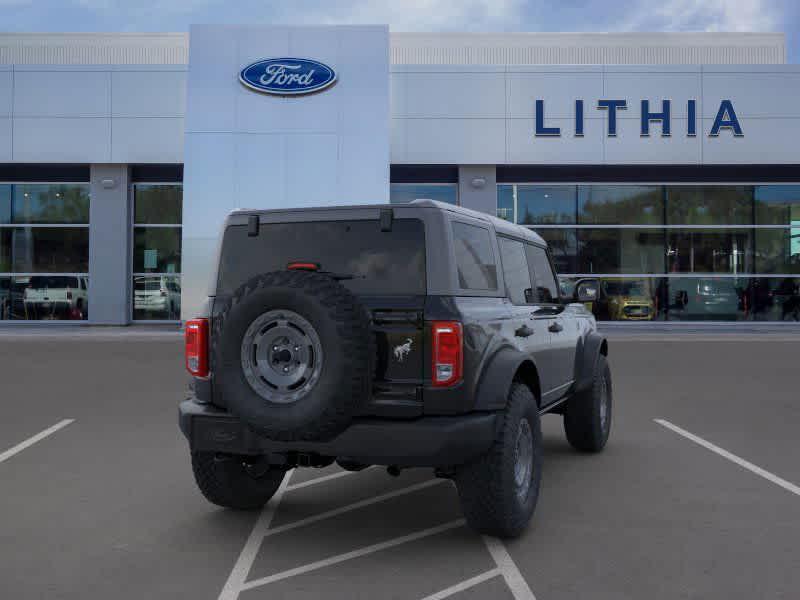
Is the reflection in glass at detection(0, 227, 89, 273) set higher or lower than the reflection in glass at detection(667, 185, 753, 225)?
lower

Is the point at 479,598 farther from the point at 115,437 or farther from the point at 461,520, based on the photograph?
the point at 115,437

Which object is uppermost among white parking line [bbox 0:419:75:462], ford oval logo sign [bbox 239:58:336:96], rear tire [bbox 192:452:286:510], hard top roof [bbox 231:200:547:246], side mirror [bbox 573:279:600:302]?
ford oval logo sign [bbox 239:58:336:96]

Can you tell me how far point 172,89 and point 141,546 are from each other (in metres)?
22.6

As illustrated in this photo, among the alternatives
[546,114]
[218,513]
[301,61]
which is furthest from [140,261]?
[218,513]

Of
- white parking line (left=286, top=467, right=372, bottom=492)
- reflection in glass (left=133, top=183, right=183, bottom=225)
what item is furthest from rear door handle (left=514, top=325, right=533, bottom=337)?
reflection in glass (left=133, top=183, right=183, bottom=225)

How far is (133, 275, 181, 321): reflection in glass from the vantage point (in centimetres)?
2734

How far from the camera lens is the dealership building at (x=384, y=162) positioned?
24.2m

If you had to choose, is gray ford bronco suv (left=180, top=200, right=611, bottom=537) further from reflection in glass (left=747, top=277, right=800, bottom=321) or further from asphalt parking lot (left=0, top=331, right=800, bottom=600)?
reflection in glass (left=747, top=277, right=800, bottom=321)

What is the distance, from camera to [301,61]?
24766mm

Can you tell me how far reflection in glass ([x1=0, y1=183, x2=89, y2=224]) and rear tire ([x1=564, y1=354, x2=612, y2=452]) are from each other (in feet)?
75.6

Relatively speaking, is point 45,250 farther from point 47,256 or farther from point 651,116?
point 651,116

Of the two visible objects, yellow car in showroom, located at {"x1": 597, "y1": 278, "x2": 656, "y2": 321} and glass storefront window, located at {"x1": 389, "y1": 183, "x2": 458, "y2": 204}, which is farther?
yellow car in showroom, located at {"x1": 597, "y1": 278, "x2": 656, "y2": 321}

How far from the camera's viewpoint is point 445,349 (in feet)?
14.9

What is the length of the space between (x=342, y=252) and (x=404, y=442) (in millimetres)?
1174
